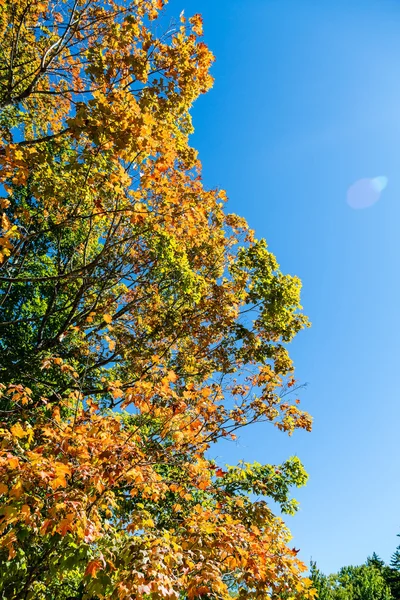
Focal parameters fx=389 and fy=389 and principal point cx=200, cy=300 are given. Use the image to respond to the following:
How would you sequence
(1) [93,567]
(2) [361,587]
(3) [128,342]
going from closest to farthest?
(1) [93,567] < (3) [128,342] < (2) [361,587]

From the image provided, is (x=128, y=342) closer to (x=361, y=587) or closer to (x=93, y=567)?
(x=93, y=567)

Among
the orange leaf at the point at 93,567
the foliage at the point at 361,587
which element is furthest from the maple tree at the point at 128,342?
the foliage at the point at 361,587

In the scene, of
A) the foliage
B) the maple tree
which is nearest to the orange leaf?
the maple tree

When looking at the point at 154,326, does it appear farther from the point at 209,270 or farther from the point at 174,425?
the point at 174,425

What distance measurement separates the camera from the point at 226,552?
3648mm

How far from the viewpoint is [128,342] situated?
Result: 10.0 metres

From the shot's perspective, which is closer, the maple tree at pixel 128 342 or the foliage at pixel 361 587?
the maple tree at pixel 128 342

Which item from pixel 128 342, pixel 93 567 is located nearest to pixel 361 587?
pixel 128 342

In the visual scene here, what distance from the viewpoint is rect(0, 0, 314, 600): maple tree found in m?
3.46

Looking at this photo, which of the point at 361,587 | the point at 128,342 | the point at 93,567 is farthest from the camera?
the point at 361,587

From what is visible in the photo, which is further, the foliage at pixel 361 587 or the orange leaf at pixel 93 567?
the foliage at pixel 361 587

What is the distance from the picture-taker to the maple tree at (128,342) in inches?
136

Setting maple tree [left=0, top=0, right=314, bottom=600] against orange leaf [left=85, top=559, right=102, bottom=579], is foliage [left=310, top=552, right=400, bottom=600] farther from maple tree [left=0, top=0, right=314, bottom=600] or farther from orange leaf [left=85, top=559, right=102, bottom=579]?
orange leaf [left=85, top=559, right=102, bottom=579]

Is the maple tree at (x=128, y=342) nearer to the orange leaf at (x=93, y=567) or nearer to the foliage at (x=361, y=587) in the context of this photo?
the orange leaf at (x=93, y=567)
